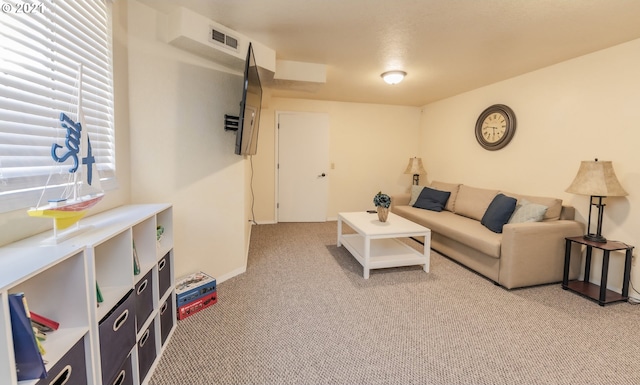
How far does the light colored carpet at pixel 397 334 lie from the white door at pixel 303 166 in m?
2.27

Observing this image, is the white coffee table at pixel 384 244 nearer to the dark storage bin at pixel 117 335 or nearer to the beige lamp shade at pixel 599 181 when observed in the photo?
the beige lamp shade at pixel 599 181

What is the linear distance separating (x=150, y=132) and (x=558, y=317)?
3329mm

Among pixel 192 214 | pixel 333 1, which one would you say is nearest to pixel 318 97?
pixel 333 1

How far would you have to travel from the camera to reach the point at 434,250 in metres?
3.48

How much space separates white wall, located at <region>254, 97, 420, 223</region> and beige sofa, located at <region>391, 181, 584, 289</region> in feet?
6.43

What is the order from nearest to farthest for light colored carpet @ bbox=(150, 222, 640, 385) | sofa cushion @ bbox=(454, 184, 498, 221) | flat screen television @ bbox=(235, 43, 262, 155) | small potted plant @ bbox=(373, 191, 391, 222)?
light colored carpet @ bbox=(150, 222, 640, 385) → flat screen television @ bbox=(235, 43, 262, 155) → small potted plant @ bbox=(373, 191, 391, 222) → sofa cushion @ bbox=(454, 184, 498, 221)

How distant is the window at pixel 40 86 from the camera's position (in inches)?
40.9

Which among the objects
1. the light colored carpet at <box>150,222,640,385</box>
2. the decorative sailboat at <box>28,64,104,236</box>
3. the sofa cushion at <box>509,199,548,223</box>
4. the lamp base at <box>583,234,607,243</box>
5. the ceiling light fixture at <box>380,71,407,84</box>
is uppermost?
the ceiling light fixture at <box>380,71,407,84</box>

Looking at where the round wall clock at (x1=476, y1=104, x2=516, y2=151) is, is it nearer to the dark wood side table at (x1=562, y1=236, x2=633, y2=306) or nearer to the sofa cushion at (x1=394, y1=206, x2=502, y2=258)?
the sofa cushion at (x1=394, y1=206, x2=502, y2=258)

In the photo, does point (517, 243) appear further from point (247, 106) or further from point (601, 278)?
point (247, 106)

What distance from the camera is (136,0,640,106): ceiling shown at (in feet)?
6.13

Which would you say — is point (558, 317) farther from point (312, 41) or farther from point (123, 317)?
point (312, 41)

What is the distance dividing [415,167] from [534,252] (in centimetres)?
259

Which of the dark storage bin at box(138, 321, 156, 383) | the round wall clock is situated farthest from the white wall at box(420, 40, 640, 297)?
the dark storage bin at box(138, 321, 156, 383)
